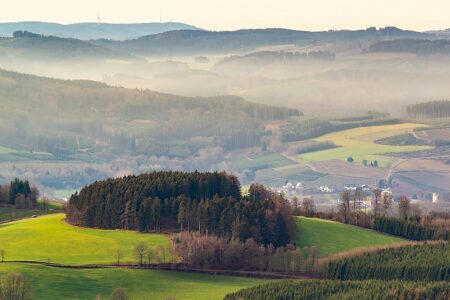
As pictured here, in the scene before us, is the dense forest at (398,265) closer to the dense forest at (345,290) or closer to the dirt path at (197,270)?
the dirt path at (197,270)

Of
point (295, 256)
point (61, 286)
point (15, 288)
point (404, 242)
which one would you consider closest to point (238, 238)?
point (295, 256)

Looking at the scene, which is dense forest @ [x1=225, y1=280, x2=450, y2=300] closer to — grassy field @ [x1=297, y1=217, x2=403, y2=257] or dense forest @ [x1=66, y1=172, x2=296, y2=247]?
grassy field @ [x1=297, y1=217, x2=403, y2=257]

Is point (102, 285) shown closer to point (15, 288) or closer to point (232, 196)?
point (15, 288)

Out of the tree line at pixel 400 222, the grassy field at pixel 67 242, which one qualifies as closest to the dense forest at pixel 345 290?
A: the grassy field at pixel 67 242

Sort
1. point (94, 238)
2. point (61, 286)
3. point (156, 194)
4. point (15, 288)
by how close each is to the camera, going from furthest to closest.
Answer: point (156, 194)
point (94, 238)
point (61, 286)
point (15, 288)

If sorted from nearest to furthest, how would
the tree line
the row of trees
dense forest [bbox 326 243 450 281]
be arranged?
dense forest [bbox 326 243 450 281] → the row of trees → the tree line

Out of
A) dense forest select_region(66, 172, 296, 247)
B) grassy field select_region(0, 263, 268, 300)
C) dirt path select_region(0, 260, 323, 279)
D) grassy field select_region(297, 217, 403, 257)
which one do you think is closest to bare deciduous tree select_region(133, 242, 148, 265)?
dirt path select_region(0, 260, 323, 279)
